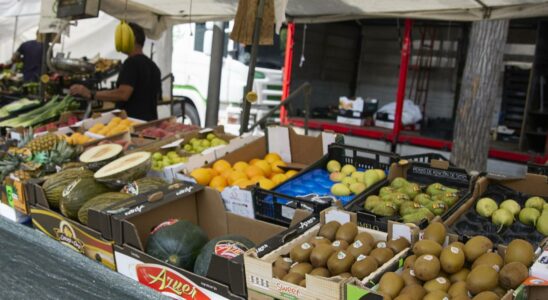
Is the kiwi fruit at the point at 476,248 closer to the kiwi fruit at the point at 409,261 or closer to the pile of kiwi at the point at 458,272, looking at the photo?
the pile of kiwi at the point at 458,272

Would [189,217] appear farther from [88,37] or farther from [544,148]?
[88,37]

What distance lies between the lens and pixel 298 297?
1.65 metres

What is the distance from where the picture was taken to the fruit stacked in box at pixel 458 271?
162 centimetres

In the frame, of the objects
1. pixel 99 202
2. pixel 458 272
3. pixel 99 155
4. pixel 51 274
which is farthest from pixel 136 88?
pixel 458 272

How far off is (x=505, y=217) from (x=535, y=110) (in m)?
6.07

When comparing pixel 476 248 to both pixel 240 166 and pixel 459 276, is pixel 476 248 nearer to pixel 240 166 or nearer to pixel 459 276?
pixel 459 276

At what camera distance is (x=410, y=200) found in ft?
→ 8.60

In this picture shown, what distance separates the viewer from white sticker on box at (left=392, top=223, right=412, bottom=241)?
1.96 metres

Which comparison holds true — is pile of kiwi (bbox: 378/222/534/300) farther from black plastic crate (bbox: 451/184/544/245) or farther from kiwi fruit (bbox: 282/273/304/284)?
black plastic crate (bbox: 451/184/544/245)

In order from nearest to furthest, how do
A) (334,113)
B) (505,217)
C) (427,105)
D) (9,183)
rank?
(505,217) < (9,183) < (334,113) < (427,105)

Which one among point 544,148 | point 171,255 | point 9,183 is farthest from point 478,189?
point 544,148

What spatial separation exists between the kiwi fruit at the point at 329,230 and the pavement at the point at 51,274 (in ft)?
2.33

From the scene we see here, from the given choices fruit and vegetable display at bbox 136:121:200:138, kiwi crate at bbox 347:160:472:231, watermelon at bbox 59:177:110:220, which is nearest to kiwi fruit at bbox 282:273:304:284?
kiwi crate at bbox 347:160:472:231

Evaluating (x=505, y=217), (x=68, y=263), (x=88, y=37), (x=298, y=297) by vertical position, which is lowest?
(x=68, y=263)
